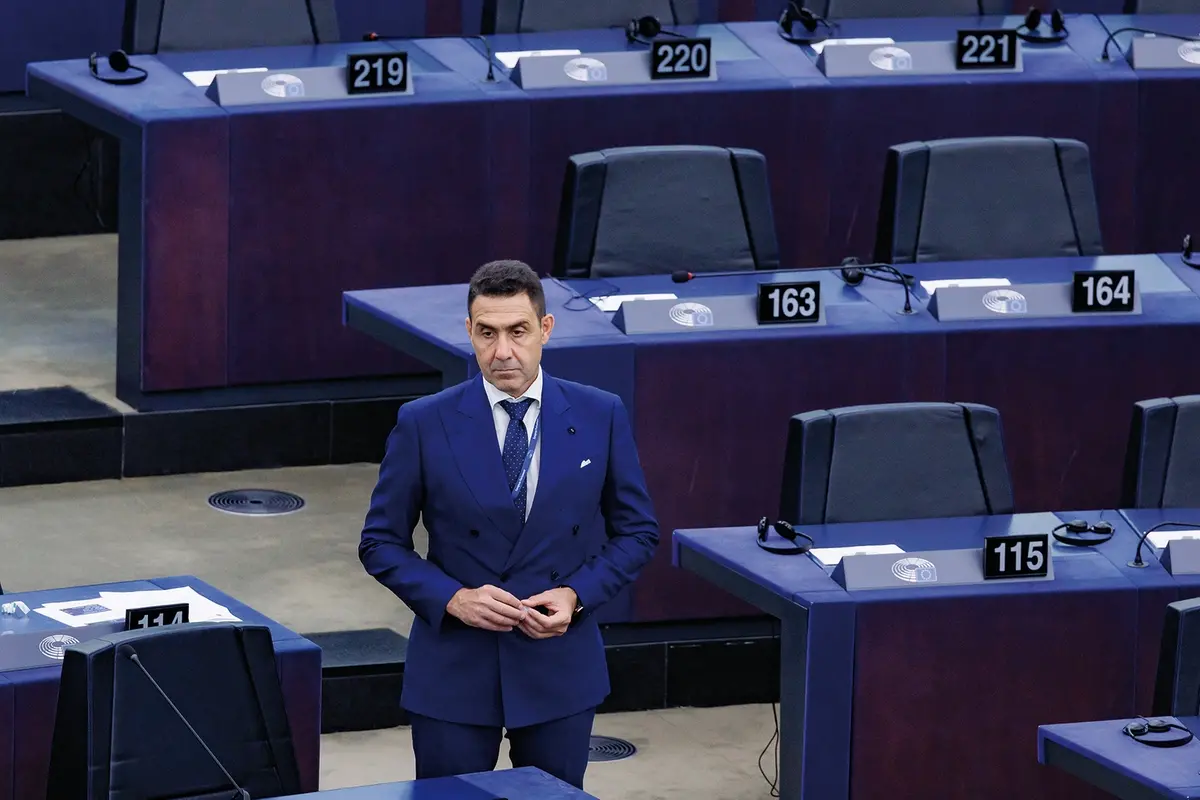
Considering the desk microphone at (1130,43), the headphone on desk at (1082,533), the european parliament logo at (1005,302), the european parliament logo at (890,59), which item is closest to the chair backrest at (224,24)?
the european parliament logo at (890,59)

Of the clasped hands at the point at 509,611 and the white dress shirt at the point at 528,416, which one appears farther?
the white dress shirt at the point at 528,416

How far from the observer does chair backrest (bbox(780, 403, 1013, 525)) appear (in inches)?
193

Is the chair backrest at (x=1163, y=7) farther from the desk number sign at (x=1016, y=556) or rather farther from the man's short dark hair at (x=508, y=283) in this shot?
the man's short dark hair at (x=508, y=283)

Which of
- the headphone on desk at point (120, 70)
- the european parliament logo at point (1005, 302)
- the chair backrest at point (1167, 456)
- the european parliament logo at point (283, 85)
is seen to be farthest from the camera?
the headphone on desk at point (120, 70)

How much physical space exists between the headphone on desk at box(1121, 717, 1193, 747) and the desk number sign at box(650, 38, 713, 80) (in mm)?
2917

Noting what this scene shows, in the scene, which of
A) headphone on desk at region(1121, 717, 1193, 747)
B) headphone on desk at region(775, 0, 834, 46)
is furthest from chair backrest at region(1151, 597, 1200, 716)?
headphone on desk at region(775, 0, 834, 46)

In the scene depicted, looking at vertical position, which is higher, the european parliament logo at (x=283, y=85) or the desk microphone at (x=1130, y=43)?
the desk microphone at (x=1130, y=43)

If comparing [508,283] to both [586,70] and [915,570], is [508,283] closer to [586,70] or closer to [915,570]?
[915,570]

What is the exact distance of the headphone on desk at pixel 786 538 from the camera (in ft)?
15.2

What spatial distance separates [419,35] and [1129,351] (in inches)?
122

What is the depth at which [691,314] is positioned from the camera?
17.5 ft

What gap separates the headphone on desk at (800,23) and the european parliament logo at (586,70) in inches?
26.2

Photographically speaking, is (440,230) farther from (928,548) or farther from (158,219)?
(928,548)

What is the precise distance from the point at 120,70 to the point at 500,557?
2933 millimetres
